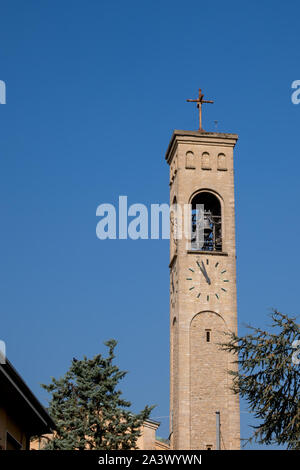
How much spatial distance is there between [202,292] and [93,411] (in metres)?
7.54

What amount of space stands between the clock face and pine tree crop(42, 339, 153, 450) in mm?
5467

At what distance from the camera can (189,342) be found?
41156 millimetres

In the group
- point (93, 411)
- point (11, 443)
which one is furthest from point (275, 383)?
point (93, 411)

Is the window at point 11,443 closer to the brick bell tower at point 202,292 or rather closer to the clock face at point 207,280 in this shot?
the brick bell tower at point 202,292

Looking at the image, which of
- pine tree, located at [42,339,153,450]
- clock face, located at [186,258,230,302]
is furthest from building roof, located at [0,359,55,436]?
clock face, located at [186,258,230,302]

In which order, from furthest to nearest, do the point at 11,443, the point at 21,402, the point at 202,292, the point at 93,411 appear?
the point at 202,292 → the point at 93,411 → the point at 11,443 → the point at 21,402

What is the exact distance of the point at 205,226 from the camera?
43.6 meters

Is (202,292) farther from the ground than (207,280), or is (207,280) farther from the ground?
(207,280)

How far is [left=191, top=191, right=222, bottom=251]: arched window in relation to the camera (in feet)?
142

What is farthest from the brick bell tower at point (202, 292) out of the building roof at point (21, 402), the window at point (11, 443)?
the window at point (11, 443)

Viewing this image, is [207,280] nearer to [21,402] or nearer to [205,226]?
[205,226]

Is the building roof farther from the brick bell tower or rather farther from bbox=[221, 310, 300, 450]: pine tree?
the brick bell tower
